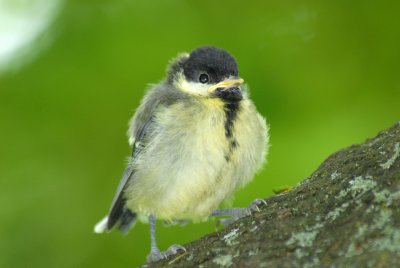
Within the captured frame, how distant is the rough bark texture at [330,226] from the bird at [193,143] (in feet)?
2.87

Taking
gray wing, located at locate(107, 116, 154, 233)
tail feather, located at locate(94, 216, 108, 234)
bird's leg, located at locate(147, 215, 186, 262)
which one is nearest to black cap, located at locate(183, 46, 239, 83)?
gray wing, located at locate(107, 116, 154, 233)

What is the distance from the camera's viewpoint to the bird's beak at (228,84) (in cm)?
368

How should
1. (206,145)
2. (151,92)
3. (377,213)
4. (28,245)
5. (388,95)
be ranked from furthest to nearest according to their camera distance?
(28,245)
(151,92)
(388,95)
(206,145)
(377,213)

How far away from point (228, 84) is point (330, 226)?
69.9 inches

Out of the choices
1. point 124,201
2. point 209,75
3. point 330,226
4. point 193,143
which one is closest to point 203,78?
point 209,75

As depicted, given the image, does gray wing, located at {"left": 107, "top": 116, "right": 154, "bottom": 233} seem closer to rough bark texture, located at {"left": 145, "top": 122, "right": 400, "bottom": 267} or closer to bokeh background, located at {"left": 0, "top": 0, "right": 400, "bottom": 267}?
bokeh background, located at {"left": 0, "top": 0, "right": 400, "bottom": 267}

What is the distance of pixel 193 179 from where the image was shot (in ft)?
11.2

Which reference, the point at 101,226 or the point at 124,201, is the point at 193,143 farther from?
the point at 101,226

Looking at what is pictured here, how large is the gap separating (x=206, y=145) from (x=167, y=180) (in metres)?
0.34

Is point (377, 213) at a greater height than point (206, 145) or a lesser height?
lesser

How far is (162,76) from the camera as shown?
416 cm

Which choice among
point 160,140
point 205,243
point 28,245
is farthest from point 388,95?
point 28,245

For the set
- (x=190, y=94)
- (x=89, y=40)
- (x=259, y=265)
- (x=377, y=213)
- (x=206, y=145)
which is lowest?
(x=259, y=265)

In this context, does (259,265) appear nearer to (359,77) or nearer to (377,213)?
(377,213)
